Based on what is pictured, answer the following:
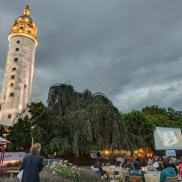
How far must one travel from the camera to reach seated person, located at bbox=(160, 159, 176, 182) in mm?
4516

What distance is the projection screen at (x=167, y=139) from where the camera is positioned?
2142 cm

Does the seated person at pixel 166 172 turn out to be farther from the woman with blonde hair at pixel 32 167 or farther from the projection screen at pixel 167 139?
the projection screen at pixel 167 139

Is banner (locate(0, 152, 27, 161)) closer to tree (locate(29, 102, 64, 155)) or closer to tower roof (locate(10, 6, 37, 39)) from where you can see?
tree (locate(29, 102, 64, 155))

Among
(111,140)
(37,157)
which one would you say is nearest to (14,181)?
(37,157)

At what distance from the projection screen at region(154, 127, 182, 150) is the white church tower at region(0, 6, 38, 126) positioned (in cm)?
1996

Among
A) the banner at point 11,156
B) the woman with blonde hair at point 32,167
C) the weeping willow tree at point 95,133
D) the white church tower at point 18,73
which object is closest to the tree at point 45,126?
the weeping willow tree at point 95,133

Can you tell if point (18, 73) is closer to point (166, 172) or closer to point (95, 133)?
point (95, 133)

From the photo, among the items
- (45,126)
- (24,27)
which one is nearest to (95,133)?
(45,126)

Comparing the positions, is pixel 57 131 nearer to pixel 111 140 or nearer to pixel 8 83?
pixel 111 140

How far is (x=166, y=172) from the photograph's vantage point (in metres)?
4.55

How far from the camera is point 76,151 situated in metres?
14.8

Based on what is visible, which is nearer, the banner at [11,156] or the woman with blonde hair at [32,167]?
the woman with blonde hair at [32,167]

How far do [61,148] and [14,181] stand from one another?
961 centimetres

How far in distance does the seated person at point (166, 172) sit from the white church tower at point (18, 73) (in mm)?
26929
